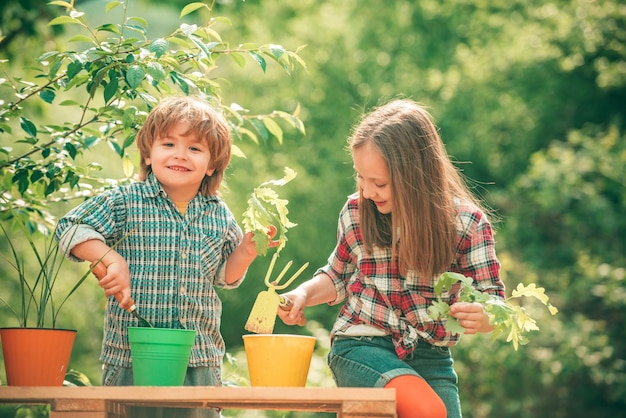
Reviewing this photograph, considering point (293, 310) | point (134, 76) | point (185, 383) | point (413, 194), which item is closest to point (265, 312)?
point (293, 310)

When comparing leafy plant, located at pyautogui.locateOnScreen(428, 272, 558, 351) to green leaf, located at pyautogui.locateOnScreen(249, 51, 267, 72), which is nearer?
leafy plant, located at pyautogui.locateOnScreen(428, 272, 558, 351)

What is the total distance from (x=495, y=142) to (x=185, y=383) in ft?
26.1

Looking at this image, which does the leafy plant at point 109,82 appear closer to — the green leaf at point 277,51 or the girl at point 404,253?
the green leaf at point 277,51

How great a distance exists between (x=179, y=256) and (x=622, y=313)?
212 inches

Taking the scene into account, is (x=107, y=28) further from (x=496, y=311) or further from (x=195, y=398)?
(x=496, y=311)

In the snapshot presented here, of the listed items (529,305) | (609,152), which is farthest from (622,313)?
(609,152)

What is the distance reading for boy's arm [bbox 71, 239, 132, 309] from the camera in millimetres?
2307

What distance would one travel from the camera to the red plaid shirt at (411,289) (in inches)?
100

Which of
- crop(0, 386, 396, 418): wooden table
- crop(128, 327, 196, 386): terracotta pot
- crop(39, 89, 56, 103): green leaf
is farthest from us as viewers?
crop(39, 89, 56, 103): green leaf

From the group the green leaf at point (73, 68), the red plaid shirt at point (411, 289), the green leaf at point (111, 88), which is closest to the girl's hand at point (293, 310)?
the red plaid shirt at point (411, 289)

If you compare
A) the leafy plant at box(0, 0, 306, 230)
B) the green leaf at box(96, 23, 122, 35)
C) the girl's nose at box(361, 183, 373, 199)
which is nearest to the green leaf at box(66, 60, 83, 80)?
the leafy plant at box(0, 0, 306, 230)

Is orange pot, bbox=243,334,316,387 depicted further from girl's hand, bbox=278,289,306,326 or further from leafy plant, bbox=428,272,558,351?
leafy plant, bbox=428,272,558,351

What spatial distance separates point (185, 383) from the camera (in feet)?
8.25

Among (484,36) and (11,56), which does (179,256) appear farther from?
(484,36)
